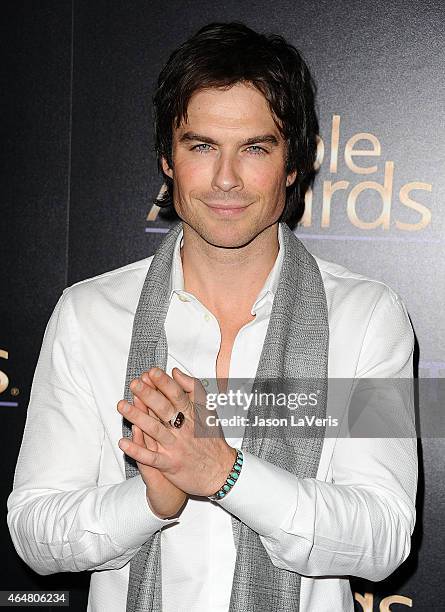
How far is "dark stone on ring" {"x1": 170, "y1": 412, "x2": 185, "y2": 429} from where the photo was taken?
5.22ft

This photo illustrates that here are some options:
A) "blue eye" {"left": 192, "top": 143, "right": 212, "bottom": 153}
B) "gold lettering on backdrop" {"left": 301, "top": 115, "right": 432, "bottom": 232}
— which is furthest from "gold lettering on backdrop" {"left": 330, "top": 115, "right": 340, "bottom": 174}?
"blue eye" {"left": 192, "top": 143, "right": 212, "bottom": 153}

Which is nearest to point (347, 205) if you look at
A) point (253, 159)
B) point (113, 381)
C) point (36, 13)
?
point (253, 159)

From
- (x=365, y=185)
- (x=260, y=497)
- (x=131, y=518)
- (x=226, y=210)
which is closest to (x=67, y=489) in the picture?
(x=131, y=518)

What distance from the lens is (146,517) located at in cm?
171

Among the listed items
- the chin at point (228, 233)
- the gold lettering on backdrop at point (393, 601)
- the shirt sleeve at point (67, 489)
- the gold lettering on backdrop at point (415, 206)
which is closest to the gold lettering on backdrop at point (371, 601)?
the gold lettering on backdrop at point (393, 601)

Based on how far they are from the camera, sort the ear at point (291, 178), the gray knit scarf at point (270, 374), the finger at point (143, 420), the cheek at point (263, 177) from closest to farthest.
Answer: the finger at point (143, 420)
the gray knit scarf at point (270, 374)
the cheek at point (263, 177)
the ear at point (291, 178)

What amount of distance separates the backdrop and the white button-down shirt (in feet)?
1.44

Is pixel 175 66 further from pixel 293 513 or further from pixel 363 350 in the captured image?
pixel 293 513

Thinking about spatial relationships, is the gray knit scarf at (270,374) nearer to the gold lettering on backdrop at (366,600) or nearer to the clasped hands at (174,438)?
the clasped hands at (174,438)

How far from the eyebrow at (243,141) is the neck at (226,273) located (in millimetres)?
239

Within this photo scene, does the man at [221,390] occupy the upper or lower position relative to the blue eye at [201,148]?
lower

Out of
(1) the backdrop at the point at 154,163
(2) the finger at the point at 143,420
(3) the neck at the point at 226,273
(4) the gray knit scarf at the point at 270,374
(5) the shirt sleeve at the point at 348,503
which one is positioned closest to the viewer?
(2) the finger at the point at 143,420

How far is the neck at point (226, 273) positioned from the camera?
83.0 inches

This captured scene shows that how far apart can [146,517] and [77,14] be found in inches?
64.3
